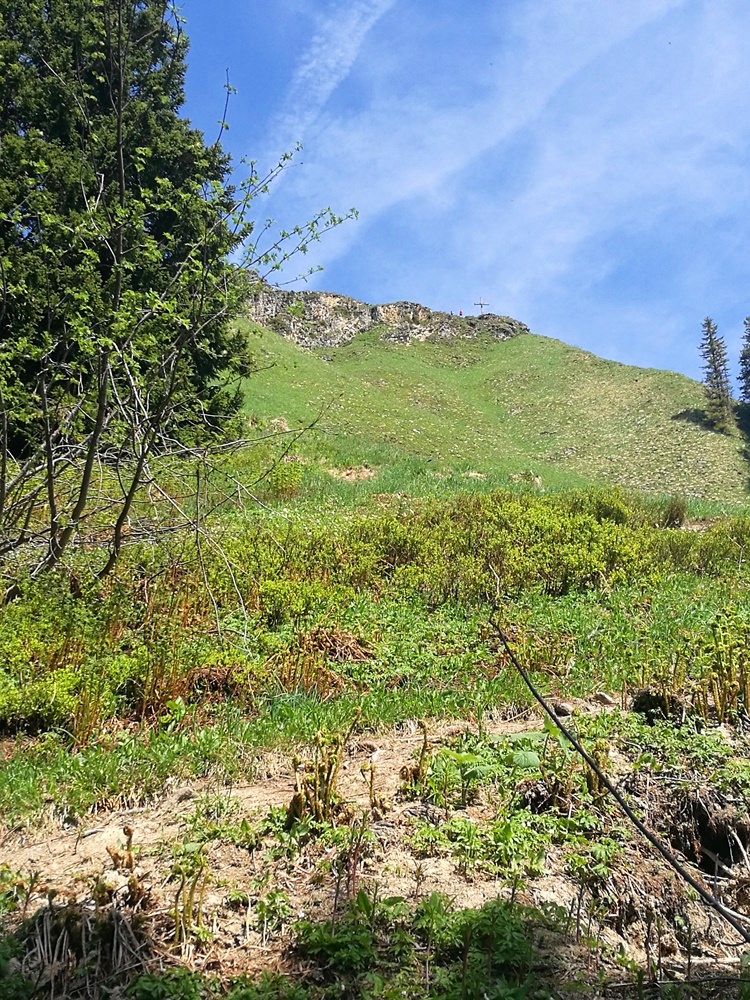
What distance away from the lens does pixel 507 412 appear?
4184 cm

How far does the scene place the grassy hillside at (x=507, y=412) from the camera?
2605 centimetres

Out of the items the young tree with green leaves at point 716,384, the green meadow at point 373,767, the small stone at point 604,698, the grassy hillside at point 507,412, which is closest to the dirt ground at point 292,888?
the green meadow at point 373,767

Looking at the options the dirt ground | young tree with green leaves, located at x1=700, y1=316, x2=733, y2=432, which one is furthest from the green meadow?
young tree with green leaves, located at x1=700, y1=316, x2=733, y2=432

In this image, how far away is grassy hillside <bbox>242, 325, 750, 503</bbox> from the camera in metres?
26.0

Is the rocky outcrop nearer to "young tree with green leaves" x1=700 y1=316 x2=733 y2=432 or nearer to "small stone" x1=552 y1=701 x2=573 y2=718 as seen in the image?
"young tree with green leaves" x1=700 y1=316 x2=733 y2=432

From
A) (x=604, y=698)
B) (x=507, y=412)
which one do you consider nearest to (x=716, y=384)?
(x=507, y=412)

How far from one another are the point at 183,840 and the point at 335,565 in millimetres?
5603

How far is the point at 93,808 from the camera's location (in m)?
3.41

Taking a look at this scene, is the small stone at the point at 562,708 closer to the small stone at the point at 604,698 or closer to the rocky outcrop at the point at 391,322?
the small stone at the point at 604,698

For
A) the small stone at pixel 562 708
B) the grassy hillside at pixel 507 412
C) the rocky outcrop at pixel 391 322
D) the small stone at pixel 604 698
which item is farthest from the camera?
the rocky outcrop at pixel 391 322

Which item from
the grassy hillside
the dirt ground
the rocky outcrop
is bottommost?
the dirt ground

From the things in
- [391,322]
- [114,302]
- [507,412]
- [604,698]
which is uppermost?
[391,322]

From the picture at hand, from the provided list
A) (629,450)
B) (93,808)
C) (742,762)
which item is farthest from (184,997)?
(629,450)

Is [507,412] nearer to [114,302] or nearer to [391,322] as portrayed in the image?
[391,322]
